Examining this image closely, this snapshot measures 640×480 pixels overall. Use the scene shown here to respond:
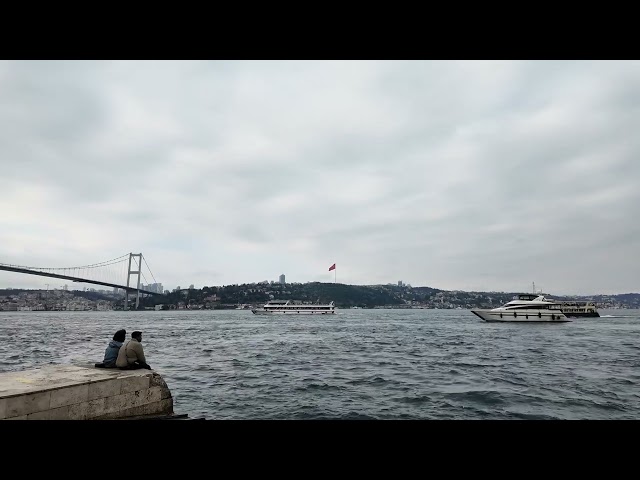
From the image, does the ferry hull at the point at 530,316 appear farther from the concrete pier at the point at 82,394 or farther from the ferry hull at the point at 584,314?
the concrete pier at the point at 82,394

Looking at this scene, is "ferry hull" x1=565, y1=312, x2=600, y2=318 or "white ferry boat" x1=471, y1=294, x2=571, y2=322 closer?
"white ferry boat" x1=471, y1=294, x2=571, y2=322

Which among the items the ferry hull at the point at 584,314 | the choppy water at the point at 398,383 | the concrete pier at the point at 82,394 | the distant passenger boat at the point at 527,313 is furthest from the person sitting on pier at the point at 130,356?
the ferry hull at the point at 584,314

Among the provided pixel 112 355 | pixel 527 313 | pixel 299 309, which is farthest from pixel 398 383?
pixel 299 309

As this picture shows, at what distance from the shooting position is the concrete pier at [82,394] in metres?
5.05

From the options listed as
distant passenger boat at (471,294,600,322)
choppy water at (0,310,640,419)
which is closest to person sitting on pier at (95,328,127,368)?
choppy water at (0,310,640,419)

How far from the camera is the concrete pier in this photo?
5047 millimetres

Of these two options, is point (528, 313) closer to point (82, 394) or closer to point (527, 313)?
point (527, 313)

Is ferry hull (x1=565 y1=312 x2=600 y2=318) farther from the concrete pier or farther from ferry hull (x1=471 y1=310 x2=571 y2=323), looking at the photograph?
the concrete pier
